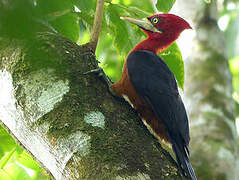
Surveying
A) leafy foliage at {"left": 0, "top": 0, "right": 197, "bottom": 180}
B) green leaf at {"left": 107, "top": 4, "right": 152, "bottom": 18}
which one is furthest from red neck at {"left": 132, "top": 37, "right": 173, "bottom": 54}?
green leaf at {"left": 107, "top": 4, "right": 152, "bottom": 18}

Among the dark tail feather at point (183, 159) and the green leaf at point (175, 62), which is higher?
the green leaf at point (175, 62)

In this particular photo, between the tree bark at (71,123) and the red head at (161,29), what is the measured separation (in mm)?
1570

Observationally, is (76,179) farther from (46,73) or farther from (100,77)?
(100,77)

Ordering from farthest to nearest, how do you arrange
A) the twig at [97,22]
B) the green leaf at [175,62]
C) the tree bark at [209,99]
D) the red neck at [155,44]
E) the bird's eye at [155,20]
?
the bird's eye at [155,20], the red neck at [155,44], the tree bark at [209,99], the green leaf at [175,62], the twig at [97,22]

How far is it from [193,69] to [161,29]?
2.83ft

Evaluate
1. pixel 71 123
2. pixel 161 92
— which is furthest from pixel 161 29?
pixel 71 123

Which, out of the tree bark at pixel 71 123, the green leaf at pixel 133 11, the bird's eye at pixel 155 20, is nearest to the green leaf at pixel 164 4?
the green leaf at pixel 133 11

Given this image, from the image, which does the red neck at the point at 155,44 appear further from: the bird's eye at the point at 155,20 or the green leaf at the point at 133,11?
the green leaf at the point at 133,11

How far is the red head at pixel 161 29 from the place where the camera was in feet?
11.4

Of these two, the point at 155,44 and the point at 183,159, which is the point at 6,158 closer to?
the point at 183,159

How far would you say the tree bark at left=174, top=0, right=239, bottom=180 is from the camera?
10.8 feet

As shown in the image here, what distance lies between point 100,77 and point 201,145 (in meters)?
1.76

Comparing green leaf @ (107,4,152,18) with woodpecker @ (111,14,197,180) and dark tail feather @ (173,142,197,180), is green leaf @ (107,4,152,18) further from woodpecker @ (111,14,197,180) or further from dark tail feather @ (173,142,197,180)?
dark tail feather @ (173,142,197,180)

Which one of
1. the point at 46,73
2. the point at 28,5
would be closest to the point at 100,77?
the point at 46,73
